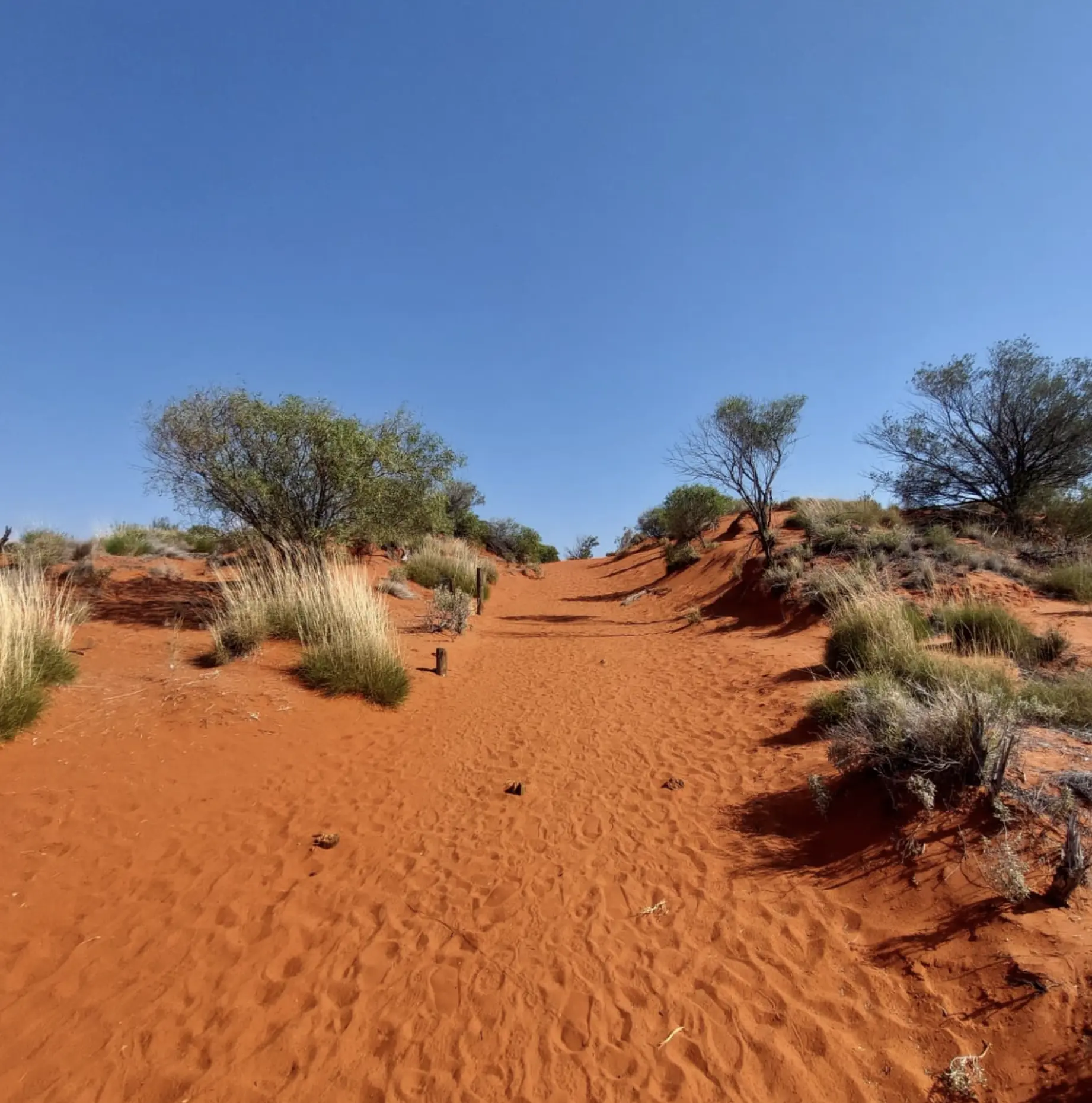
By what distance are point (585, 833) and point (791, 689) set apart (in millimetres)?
4082

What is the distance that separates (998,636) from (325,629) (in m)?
9.24

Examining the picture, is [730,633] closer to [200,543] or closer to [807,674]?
[807,674]

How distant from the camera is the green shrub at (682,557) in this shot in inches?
842

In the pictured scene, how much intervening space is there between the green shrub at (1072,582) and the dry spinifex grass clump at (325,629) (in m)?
11.6

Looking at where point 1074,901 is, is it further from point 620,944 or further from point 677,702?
point 677,702

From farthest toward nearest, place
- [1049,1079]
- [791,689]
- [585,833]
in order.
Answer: [791,689]
[585,833]
[1049,1079]

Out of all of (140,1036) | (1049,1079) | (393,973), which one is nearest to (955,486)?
(1049,1079)

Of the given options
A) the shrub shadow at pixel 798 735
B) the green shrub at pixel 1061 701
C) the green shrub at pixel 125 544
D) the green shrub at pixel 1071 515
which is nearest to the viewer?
the green shrub at pixel 1061 701

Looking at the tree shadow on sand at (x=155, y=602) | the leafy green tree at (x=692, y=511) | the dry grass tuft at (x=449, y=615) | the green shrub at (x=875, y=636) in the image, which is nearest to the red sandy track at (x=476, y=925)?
the green shrub at (x=875, y=636)

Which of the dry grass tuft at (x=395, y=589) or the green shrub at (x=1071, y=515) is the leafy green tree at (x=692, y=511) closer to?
the green shrub at (x=1071, y=515)

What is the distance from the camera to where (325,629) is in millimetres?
8250

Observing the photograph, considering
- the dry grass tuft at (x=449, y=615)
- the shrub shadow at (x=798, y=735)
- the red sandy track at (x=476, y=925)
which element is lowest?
the red sandy track at (x=476, y=925)

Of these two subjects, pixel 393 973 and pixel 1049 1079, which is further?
pixel 393 973

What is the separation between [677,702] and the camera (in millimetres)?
7707
